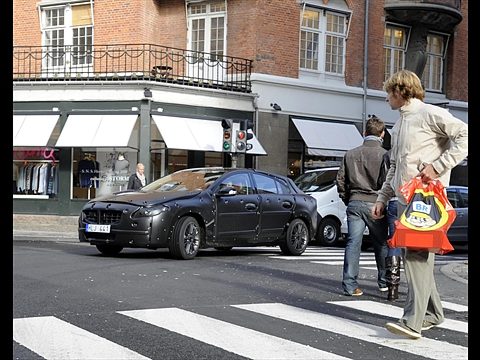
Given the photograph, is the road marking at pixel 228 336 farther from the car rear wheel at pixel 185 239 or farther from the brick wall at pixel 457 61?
the brick wall at pixel 457 61

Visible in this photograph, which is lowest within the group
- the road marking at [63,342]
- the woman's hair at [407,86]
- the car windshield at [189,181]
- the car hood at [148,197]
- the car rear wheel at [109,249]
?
the car rear wheel at [109,249]

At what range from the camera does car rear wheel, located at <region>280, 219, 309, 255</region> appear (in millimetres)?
14961

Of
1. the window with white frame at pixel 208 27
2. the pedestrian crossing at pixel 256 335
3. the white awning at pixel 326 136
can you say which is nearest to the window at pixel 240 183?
the pedestrian crossing at pixel 256 335

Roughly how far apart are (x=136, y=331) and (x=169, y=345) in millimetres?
572

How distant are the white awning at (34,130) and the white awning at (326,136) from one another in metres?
7.99

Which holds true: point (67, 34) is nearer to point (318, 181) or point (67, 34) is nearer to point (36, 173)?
point (36, 173)

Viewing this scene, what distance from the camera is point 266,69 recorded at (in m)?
25.5

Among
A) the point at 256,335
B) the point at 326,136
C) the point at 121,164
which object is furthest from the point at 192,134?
the point at 256,335

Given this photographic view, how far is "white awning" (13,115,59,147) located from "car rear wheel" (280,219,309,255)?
1180cm

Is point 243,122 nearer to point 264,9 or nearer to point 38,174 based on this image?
point 264,9

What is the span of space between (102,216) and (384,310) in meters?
6.39

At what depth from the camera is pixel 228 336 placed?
250 inches

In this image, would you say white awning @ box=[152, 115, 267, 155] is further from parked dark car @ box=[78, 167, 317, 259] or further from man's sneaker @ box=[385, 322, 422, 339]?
man's sneaker @ box=[385, 322, 422, 339]

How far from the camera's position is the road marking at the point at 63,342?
5590 mm
